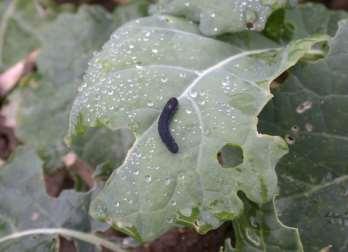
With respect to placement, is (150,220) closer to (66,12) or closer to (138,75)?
(138,75)

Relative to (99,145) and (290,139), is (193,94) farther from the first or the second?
(99,145)

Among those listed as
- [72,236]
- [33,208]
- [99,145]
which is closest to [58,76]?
[99,145]

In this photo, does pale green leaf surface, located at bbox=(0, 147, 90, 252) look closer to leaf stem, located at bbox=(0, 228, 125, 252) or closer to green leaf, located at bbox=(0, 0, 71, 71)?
leaf stem, located at bbox=(0, 228, 125, 252)

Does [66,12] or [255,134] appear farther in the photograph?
[66,12]

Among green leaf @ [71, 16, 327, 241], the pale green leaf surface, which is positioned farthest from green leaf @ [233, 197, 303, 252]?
the pale green leaf surface

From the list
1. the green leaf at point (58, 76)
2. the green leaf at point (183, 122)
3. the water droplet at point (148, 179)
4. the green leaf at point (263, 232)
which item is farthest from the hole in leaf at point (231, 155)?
the green leaf at point (58, 76)

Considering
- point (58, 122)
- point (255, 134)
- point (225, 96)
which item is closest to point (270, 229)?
point (255, 134)
